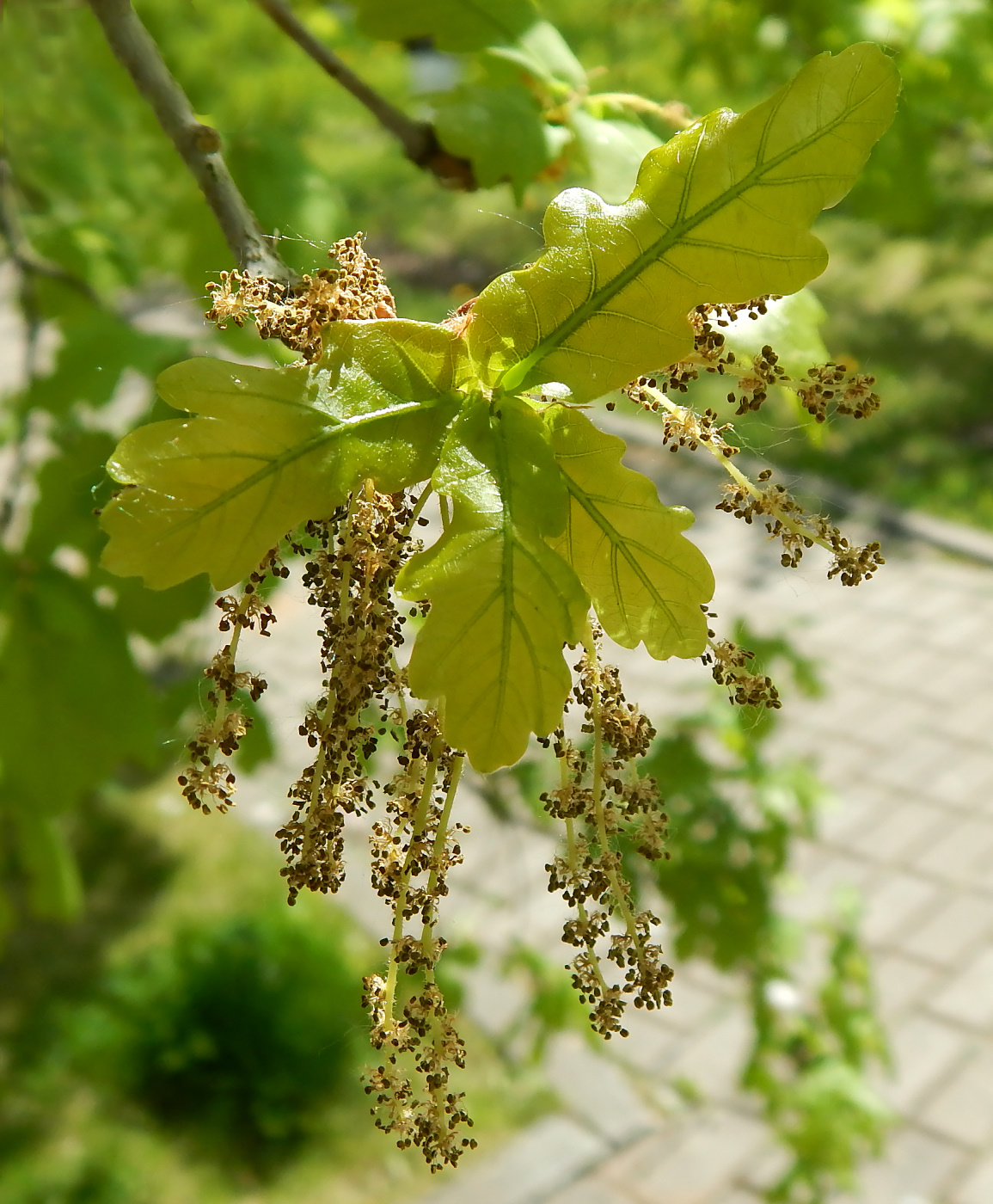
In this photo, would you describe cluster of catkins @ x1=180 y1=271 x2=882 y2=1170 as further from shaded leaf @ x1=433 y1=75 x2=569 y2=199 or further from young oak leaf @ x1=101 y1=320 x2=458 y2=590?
shaded leaf @ x1=433 y1=75 x2=569 y2=199

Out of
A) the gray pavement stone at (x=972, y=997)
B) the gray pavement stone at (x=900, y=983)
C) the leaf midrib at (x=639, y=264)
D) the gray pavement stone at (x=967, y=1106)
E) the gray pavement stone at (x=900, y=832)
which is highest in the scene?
the gray pavement stone at (x=900, y=832)

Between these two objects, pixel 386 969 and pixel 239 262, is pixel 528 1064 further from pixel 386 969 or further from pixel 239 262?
pixel 239 262

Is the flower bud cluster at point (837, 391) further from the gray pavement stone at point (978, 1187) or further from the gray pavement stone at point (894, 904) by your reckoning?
the gray pavement stone at point (894, 904)

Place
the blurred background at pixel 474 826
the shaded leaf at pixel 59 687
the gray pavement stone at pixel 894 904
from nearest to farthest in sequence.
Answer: the shaded leaf at pixel 59 687, the blurred background at pixel 474 826, the gray pavement stone at pixel 894 904

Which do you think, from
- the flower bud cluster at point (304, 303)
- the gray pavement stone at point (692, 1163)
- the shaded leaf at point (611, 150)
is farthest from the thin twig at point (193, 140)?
the gray pavement stone at point (692, 1163)

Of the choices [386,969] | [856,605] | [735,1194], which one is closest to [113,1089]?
[735,1194]

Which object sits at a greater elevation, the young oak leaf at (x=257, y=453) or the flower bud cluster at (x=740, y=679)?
the young oak leaf at (x=257, y=453)

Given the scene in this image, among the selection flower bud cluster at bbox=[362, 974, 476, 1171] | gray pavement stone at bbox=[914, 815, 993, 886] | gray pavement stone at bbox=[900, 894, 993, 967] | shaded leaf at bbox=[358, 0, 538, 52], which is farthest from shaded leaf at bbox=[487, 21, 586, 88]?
gray pavement stone at bbox=[914, 815, 993, 886]

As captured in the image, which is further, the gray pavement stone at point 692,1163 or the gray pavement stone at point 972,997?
the gray pavement stone at point 972,997
